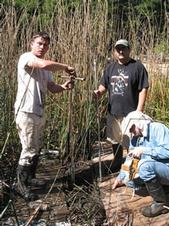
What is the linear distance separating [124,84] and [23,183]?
121 centimetres

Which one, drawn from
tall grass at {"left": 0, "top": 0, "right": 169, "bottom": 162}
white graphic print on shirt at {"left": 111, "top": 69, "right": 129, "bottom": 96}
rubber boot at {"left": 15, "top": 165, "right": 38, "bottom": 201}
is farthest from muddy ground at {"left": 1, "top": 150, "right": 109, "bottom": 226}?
white graphic print on shirt at {"left": 111, "top": 69, "right": 129, "bottom": 96}

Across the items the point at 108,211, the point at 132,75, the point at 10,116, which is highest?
the point at 132,75

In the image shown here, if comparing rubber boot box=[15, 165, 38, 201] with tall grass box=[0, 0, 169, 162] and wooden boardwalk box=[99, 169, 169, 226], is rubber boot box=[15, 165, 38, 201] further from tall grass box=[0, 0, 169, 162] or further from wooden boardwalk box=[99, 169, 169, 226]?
wooden boardwalk box=[99, 169, 169, 226]

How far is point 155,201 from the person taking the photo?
136 inches

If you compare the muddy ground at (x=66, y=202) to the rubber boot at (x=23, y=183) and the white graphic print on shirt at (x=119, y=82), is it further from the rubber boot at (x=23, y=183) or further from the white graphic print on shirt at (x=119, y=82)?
the white graphic print on shirt at (x=119, y=82)

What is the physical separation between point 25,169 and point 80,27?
172cm

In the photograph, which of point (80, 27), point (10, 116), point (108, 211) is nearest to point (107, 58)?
point (80, 27)

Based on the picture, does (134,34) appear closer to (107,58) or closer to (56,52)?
(107,58)

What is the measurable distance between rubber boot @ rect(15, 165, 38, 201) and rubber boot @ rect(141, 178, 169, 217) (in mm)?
977

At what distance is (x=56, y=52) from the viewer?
507 centimetres

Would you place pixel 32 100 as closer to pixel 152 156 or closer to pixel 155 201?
pixel 152 156

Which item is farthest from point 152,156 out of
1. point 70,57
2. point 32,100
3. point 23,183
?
point 70,57

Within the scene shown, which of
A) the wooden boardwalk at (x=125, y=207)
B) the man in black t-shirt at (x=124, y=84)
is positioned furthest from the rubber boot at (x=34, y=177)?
the man in black t-shirt at (x=124, y=84)

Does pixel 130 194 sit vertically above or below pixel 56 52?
below
